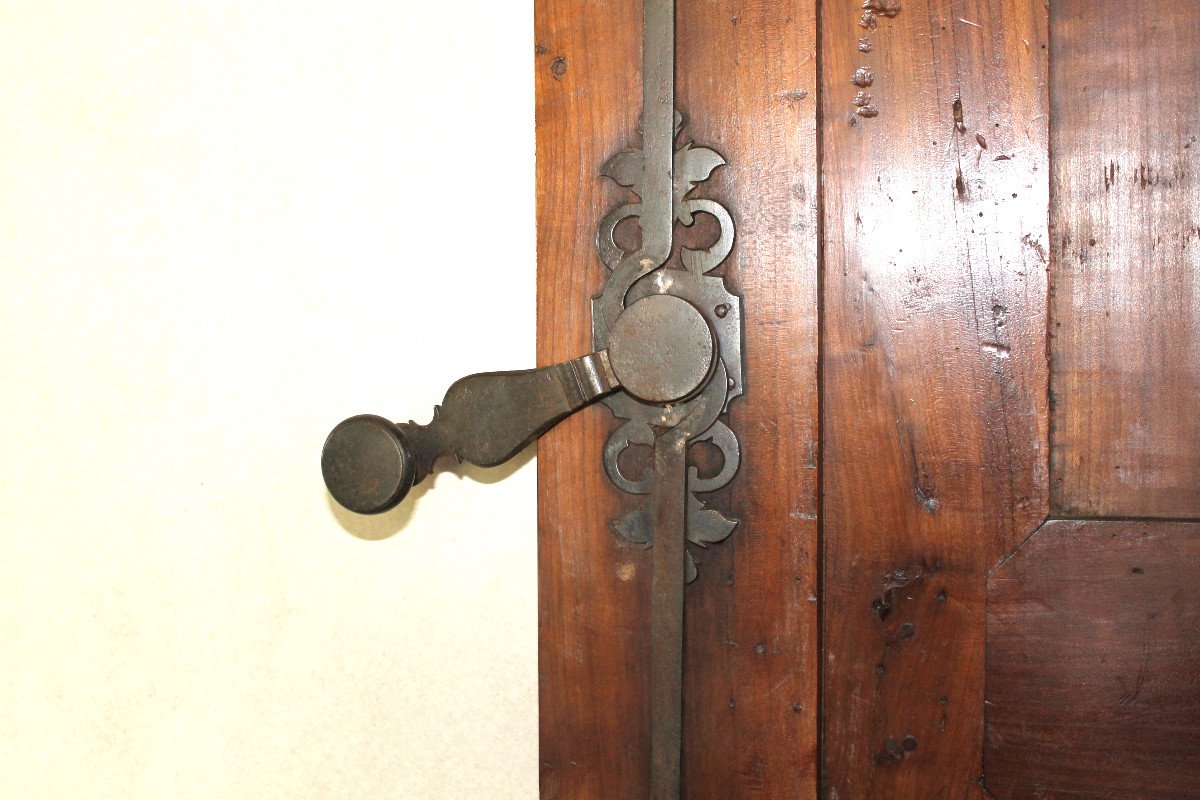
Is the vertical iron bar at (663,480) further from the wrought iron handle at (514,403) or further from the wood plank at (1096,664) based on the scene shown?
the wood plank at (1096,664)

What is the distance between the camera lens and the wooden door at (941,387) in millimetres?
534

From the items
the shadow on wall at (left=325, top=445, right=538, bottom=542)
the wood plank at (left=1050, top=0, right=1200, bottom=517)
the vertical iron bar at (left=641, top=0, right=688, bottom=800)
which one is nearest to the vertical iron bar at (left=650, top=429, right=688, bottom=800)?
the vertical iron bar at (left=641, top=0, right=688, bottom=800)

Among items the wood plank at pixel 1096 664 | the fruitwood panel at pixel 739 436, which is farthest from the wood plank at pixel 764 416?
the wood plank at pixel 1096 664

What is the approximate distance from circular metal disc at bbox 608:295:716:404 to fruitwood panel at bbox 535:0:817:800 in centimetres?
3


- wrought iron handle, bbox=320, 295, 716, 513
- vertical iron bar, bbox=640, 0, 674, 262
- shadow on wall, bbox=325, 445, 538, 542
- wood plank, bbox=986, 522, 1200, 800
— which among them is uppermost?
vertical iron bar, bbox=640, 0, 674, 262

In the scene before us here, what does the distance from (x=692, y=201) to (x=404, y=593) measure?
0.36 m

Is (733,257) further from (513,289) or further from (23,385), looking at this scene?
(23,385)

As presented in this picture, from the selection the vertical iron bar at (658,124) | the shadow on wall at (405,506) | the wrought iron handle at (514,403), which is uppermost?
the vertical iron bar at (658,124)

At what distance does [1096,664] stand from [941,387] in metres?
0.20

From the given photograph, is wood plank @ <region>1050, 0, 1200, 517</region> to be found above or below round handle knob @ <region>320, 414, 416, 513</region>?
above

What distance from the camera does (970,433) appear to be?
1.80 feet

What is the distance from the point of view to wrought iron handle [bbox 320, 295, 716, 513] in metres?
0.56

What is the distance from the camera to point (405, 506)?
66 centimetres

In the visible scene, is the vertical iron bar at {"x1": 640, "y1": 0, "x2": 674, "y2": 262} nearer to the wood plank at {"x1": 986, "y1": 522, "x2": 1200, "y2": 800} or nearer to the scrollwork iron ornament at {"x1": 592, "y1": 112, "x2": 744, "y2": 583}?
the scrollwork iron ornament at {"x1": 592, "y1": 112, "x2": 744, "y2": 583}
